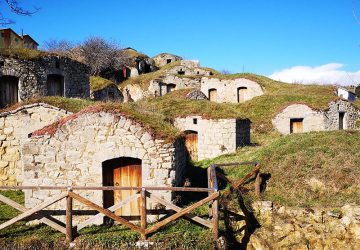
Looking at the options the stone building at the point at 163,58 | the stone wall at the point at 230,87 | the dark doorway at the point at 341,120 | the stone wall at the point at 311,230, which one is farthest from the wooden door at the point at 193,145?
the stone building at the point at 163,58

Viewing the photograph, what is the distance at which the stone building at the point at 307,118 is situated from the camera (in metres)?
21.9

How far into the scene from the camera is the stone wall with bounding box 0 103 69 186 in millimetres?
12875

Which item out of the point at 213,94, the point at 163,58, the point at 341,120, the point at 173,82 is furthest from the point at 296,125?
the point at 163,58

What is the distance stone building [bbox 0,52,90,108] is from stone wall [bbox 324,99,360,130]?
16.8 metres

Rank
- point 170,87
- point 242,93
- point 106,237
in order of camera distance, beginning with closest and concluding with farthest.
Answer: point 106,237 < point 242,93 < point 170,87

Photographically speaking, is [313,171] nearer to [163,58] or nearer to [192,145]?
[192,145]

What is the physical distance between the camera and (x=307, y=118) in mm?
22141

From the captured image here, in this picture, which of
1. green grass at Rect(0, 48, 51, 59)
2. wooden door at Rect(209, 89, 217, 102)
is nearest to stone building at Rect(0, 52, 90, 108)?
green grass at Rect(0, 48, 51, 59)

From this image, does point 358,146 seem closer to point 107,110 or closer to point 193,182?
point 193,182

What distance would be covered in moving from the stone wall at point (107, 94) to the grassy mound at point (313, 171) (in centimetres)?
1397

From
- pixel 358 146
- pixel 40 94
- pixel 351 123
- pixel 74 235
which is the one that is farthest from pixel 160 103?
pixel 351 123

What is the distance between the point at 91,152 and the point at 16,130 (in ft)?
19.2

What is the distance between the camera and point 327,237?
31.4ft

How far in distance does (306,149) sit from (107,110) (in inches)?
349
